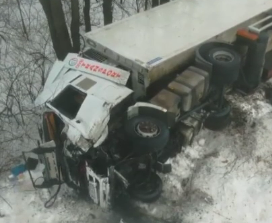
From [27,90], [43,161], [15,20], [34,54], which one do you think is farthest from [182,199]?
[15,20]

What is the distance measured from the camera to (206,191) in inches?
202

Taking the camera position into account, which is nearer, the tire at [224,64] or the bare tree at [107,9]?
the tire at [224,64]

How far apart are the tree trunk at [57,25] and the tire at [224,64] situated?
7.76 ft

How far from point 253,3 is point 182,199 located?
13.0 ft

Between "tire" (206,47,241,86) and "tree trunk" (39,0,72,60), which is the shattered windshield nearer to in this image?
"tree trunk" (39,0,72,60)

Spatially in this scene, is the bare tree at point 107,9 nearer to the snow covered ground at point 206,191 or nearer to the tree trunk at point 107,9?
the tree trunk at point 107,9

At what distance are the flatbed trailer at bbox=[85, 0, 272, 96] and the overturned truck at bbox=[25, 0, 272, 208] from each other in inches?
0.6

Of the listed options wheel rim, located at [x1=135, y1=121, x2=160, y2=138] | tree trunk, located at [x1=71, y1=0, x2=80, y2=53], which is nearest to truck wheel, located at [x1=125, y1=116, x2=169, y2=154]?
wheel rim, located at [x1=135, y1=121, x2=160, y2=138]

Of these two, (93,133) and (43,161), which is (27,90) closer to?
(43,161)

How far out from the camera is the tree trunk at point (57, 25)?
18.2 feet

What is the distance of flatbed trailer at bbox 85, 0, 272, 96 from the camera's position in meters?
5.28

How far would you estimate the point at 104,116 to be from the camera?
182 inches

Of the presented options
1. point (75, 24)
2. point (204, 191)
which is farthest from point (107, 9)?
point (204, 191)

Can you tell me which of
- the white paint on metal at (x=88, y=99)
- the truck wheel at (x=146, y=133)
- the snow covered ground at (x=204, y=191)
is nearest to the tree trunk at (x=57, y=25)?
the white paint on metal at (x=88, y=99)
